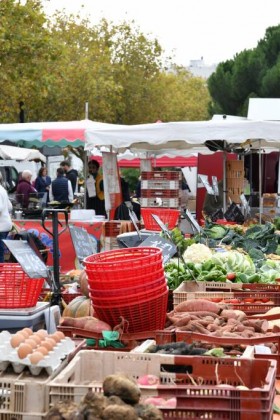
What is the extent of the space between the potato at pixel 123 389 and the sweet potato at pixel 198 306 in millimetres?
2554

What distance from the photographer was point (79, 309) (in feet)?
20.4

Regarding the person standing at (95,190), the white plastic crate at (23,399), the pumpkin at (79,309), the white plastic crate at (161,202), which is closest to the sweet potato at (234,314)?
the pumpkin at (79,309)

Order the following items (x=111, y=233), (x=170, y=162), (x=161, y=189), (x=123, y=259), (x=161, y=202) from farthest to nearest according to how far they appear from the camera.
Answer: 1. (x=170, y=162)
2. (x=161, y=189)
3. (x=161, y=202)
4. (x=111, y=233)
5. (x=123, y=259)

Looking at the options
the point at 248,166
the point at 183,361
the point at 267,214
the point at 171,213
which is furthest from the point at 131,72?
the point at 183,361

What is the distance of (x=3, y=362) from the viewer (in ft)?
14.1

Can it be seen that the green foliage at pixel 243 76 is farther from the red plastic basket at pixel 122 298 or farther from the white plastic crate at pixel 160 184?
the red plastic basket at pixel 122 298

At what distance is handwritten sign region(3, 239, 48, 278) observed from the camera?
5153 mm

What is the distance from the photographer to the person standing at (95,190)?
1683cm

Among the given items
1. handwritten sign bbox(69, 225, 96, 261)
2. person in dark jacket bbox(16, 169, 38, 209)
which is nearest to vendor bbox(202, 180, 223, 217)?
person in dark jacket bbox(16, 169, 38, 209)

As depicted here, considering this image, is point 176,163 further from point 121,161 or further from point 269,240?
point 269,240

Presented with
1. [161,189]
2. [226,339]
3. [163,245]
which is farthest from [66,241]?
[226,339]

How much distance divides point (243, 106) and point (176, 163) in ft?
42.9

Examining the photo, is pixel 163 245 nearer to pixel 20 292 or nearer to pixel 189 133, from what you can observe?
pixel 20 292

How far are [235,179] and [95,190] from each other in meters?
2.75
